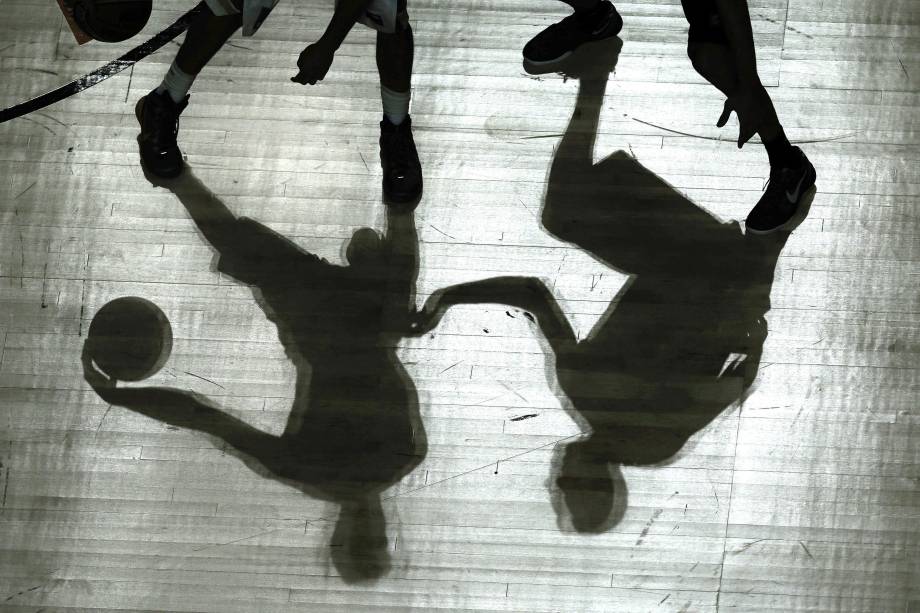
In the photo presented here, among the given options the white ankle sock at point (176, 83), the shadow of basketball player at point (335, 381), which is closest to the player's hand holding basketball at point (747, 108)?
the shadow of basketball player at point (335, 381)

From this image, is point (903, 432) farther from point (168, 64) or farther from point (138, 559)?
point (168, 64)

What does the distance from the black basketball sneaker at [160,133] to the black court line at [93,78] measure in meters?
0.23

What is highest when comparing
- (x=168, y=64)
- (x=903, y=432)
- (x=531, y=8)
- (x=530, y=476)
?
(x=531, y=8)

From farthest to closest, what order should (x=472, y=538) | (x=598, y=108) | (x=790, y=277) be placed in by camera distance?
1. (x=598, y=108)
2. (x=790, y=277)
3. (x=472, y=538)

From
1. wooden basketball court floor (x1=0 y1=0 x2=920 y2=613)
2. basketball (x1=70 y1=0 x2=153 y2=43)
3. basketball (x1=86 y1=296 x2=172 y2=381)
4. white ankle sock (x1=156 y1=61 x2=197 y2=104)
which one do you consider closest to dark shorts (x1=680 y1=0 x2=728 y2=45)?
wooden basketball court floor (x1=0 y1=0 x2=920 y2=613)

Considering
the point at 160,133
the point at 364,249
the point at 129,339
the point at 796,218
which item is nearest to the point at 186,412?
the point at 129,339

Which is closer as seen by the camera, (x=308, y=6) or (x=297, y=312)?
(x=297, y=312)

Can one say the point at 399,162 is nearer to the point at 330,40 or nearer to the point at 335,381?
the point at 330,40

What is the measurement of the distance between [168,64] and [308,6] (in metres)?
0.53

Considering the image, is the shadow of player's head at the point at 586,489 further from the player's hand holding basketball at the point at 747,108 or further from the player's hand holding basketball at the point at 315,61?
the player's hand holding basketball at the point at 315,61

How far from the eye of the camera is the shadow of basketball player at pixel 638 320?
2631 millimetres

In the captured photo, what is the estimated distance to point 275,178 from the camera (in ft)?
9.57

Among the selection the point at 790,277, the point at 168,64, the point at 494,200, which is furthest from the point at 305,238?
the point at 790,277

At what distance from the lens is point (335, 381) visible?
2719mm
